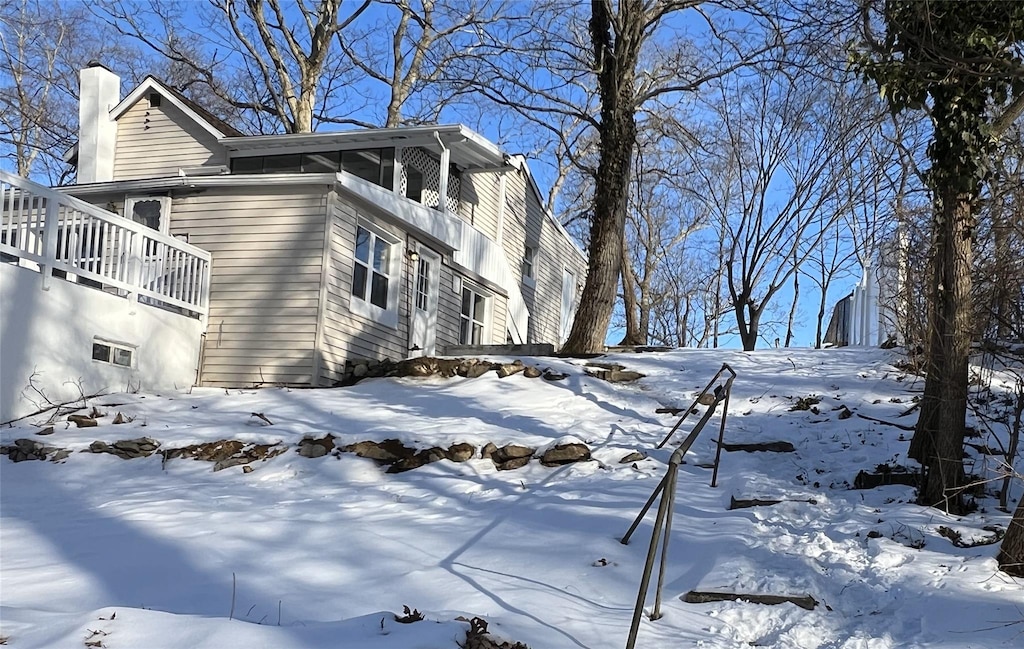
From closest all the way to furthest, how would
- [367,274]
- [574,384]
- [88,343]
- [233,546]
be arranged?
[233,546] < [88,343] < [574,384] < [367,274]

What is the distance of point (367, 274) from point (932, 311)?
9452 mm

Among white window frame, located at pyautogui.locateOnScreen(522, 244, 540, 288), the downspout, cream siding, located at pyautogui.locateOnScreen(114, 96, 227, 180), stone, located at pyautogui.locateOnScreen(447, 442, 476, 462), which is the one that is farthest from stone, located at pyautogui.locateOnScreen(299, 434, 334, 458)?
white window frame, located at pyautogui.locateOnScreen(522, 244, 540, 288)

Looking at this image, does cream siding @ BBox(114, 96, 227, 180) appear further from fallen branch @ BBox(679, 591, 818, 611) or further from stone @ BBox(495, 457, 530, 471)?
fallen branch @ BBox(679, 591, 818, 611)

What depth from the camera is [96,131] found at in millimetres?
18203

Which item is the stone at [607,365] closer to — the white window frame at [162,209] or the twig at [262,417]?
the twig at [262,417]

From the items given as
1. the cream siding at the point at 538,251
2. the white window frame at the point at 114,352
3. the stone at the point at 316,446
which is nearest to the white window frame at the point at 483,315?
the cream siding at the point at 538,251

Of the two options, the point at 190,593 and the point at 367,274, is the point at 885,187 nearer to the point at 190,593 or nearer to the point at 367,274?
the point at 367,274

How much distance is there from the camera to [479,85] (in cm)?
1775

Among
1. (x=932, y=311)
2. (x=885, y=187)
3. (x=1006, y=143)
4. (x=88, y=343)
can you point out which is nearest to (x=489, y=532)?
(x=932, y=311)

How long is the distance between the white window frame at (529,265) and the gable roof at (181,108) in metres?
7.78

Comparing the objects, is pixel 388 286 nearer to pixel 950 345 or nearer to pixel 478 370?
pixel 478 370

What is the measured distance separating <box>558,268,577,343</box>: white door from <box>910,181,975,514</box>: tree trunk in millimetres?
18162

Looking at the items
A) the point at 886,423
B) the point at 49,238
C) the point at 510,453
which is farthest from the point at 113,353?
the point at 886,423

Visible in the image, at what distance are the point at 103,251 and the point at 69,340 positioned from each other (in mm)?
1274
